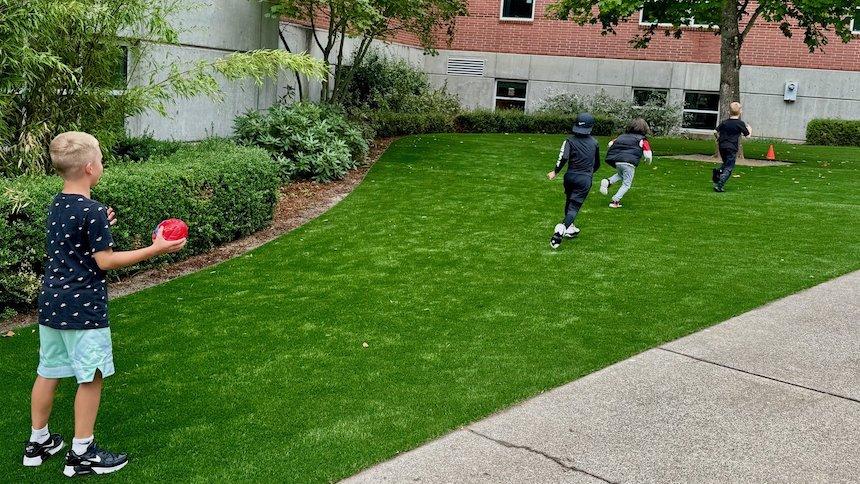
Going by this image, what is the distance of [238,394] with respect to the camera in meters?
5.26

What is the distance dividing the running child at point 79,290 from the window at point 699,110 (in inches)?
939

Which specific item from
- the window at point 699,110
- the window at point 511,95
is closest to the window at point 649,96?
the window at point 699,110

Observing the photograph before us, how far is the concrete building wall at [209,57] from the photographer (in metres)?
12.6

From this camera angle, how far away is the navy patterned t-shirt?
403cm

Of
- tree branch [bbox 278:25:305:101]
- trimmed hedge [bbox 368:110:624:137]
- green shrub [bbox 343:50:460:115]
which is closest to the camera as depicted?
tree branch [bbox 278:25:305:101]

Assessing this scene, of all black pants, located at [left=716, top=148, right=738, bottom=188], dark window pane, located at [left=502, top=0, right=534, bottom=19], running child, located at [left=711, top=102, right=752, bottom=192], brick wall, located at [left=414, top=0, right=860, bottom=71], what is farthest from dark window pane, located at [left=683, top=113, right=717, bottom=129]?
black pants, located at [left=716, top=148, right=738, bottom=188]

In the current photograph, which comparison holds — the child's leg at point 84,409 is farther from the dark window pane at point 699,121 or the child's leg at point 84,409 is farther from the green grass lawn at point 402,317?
the dark window pane at point 699,121

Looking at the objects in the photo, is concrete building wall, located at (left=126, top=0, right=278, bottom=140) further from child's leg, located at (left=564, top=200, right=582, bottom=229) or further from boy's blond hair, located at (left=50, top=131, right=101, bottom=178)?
boy's blond hair, located at (left=50, top=131, right=101, bottom=178)

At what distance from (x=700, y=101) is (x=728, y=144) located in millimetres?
12860

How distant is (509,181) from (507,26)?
14.2 m

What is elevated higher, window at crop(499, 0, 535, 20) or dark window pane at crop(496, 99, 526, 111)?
window at crop(499, 0, 535, 20)

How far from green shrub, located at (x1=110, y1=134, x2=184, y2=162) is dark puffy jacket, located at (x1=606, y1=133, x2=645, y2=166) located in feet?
19.4

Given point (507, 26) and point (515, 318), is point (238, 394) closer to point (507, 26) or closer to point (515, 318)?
point (515, 318)

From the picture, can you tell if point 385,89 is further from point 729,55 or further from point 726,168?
point 726,168
